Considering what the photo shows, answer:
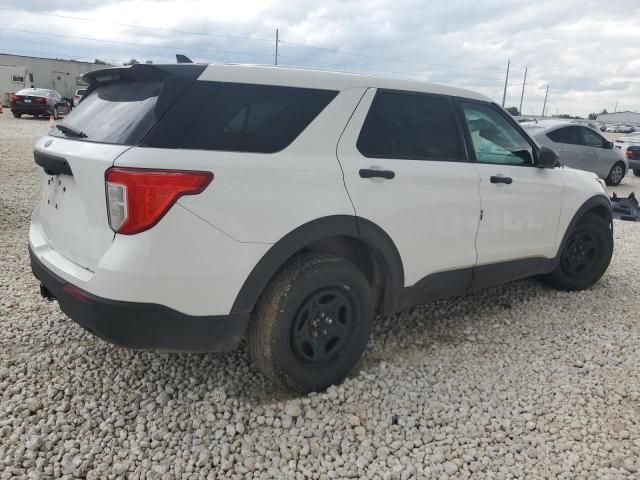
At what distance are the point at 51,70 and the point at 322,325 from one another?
4656cm

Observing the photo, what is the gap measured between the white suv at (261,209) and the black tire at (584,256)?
1544mm

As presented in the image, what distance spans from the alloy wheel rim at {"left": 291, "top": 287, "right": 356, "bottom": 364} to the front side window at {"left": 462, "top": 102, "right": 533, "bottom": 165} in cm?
152

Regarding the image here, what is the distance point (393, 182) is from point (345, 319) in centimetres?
85

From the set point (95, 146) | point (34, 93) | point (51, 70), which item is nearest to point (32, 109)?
point (34, 93)

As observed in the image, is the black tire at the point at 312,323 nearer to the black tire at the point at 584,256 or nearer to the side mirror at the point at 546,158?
the side mirror at the point at 546,158

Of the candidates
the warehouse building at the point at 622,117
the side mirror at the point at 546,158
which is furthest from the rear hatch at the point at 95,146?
the warehouse building at the point at 622,117

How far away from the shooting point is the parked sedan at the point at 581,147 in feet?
37.8

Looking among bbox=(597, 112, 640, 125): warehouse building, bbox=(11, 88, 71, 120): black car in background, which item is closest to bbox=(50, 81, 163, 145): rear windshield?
bbox=(11, 88, 71, 120): black car in background

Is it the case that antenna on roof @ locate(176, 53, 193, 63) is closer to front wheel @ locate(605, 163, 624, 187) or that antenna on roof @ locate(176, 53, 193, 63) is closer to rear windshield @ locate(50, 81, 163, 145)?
rear windshield @ locate(50, 81, 163, 145)

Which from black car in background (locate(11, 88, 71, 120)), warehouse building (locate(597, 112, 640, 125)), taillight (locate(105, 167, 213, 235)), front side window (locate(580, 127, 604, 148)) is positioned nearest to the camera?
taillight (locate(105, 167, 213, 235))

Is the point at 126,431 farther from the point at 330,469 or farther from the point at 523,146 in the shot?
the point at 523,146

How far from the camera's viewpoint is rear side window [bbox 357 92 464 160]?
3.01 m

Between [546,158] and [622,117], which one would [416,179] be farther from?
[622,117]

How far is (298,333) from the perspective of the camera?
2.78 metres
